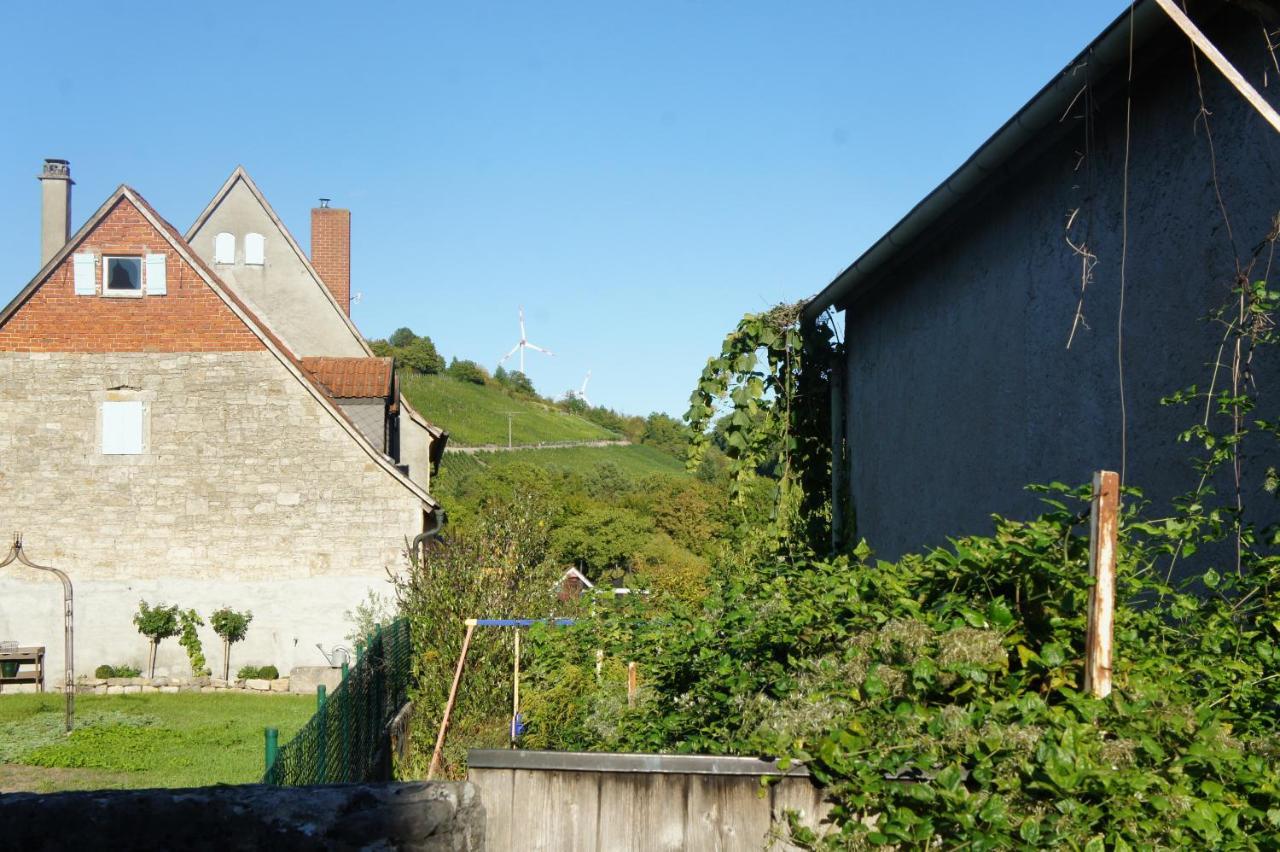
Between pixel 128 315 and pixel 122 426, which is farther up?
pixel 128 315

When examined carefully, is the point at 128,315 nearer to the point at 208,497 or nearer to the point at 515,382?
the point at 208,497

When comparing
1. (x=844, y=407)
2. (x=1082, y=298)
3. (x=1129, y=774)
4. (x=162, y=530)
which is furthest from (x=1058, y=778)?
(x=162, y=530)

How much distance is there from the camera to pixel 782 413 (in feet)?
36.1

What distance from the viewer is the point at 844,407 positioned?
431 inches

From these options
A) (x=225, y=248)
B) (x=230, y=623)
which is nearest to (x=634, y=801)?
(x=230, y=623)

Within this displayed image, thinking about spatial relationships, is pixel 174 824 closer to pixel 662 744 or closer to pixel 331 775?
pixel 662 744

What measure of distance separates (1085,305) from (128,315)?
19353 millimetres

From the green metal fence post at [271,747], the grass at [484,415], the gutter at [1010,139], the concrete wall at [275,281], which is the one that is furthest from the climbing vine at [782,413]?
the grass at [484,415]

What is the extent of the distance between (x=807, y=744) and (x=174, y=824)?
1.79 m

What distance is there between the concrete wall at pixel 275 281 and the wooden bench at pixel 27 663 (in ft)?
31.2

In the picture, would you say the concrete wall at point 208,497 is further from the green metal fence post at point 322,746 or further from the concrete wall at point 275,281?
the green metal fence post at point 322,746

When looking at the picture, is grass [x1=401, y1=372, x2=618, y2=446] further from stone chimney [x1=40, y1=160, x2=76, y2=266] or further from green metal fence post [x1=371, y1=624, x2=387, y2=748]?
green metal fence post [x1=371, y1=624, x2=387, y2=748]

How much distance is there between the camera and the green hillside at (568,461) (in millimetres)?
65500

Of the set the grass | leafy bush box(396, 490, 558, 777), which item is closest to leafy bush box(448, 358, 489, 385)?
the grass
